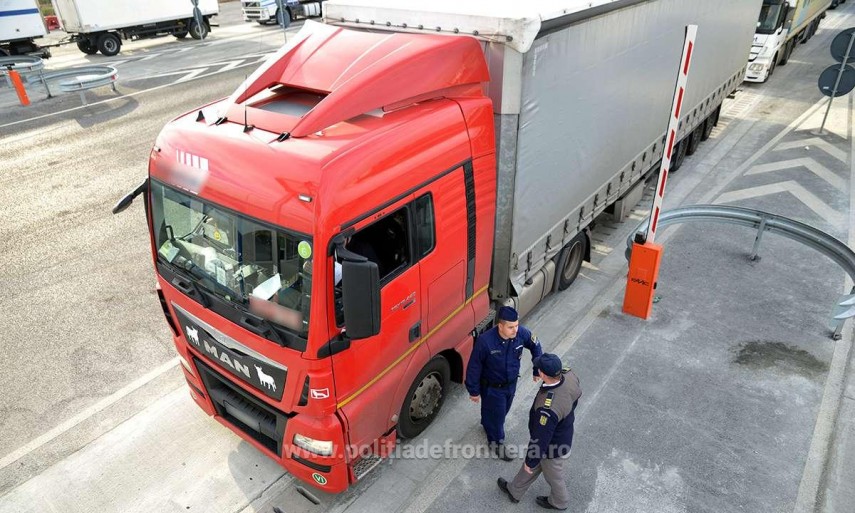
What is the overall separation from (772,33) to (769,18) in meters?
0.44

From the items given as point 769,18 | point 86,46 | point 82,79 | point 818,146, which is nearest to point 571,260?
point 818,146

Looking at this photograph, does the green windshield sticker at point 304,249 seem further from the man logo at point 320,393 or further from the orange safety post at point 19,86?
the orange safety post at point 19,86

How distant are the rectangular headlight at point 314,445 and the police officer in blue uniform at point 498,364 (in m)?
1.36

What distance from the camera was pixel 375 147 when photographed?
4.07 metres

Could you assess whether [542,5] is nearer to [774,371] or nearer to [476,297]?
[476,297]

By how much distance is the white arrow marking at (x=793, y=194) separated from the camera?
9.89 metres

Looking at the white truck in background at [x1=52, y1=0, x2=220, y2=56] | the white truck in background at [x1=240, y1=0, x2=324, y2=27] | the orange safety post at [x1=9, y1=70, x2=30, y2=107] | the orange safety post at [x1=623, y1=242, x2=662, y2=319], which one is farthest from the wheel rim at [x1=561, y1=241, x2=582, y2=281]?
the white truck in background at [x1=240, y1=0, x2=324, y2=27]

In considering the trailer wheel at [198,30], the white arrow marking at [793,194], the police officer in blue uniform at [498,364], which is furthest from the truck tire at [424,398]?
the trailer wheel at [198,30]

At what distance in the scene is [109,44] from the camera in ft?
74.1

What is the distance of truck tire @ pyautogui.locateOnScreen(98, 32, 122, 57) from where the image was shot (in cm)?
2239

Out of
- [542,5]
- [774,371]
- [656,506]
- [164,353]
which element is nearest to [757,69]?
[774,371]

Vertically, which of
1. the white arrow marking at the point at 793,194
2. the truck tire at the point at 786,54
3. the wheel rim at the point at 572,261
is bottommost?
the white arrow marking at the point at 793,194

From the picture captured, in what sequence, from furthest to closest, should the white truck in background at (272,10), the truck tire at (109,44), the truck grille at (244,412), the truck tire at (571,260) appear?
the white truck in background at (272,10), the truck tire at (109,44), the truck tire at (571,260), the truck grille at (244,412)

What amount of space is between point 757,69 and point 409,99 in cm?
1679
